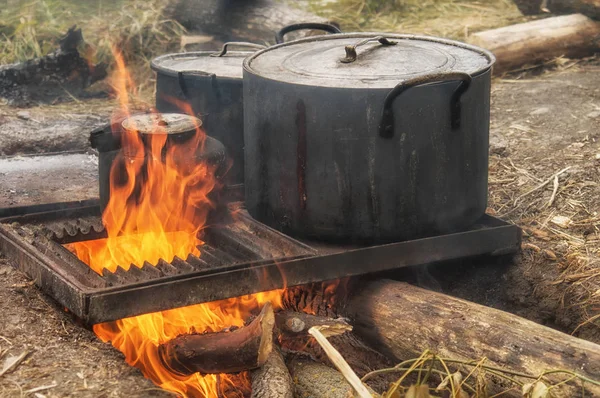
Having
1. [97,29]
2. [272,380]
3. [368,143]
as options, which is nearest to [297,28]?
[368,143]

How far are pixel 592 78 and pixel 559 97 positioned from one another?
23.8 inches

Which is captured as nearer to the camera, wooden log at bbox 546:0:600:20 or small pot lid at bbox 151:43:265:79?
small pot lid at bbox 151:43:265:79

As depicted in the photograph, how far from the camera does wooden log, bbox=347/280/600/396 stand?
2.87 m

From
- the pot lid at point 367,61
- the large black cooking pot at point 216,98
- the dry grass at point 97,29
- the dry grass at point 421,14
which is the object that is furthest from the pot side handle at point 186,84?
the dry grass at point 421,14

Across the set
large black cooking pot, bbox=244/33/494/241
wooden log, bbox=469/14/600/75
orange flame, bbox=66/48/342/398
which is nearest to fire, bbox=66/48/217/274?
orange flame, bbox=66/48/342/398

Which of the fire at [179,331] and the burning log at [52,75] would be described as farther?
the burning log at [52,75]

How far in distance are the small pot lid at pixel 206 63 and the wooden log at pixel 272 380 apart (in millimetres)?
1731

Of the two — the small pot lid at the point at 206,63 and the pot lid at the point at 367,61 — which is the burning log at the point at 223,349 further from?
the small pot lid at the point at 206,63

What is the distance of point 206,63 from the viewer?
15.5 feet

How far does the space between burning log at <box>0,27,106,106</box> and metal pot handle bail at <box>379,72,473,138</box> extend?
4396 mm

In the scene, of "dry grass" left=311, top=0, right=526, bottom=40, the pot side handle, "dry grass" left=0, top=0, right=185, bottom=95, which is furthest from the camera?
"dry grass" left=311, top=0, right=526, bottom=40

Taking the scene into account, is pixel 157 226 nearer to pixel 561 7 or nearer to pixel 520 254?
pixel 520 254

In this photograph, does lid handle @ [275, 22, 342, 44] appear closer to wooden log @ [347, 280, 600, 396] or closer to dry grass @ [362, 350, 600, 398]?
wooden log @ [347, 280, 600, 396]

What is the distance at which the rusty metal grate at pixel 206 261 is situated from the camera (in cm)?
312
